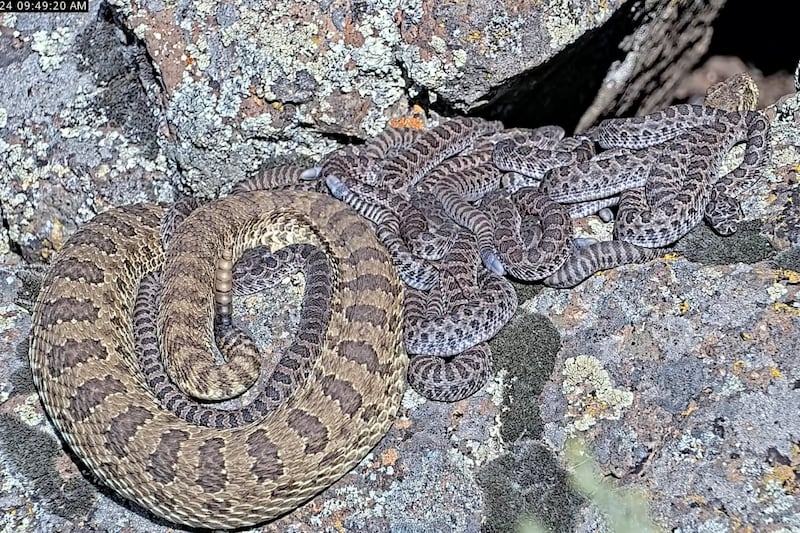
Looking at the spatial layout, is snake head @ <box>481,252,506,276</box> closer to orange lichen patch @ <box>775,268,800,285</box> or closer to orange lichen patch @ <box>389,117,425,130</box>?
orange lichen patch @ <box>389,117,425,130</box>

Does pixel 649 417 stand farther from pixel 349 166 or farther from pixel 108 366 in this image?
pixel 108 366

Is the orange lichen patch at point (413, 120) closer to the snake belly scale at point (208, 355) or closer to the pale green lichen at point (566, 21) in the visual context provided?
the snake belly scale at point (208, 355)

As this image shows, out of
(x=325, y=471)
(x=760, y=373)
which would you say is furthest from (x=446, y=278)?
(x=760, y=373)

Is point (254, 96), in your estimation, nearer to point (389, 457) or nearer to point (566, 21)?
point (566, 21)

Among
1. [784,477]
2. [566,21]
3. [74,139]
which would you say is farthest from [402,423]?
[74,139]

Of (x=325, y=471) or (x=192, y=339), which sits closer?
(x=325, y=471)

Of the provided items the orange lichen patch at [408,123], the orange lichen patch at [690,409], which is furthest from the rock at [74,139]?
the orange lichen patch at [690,409]
